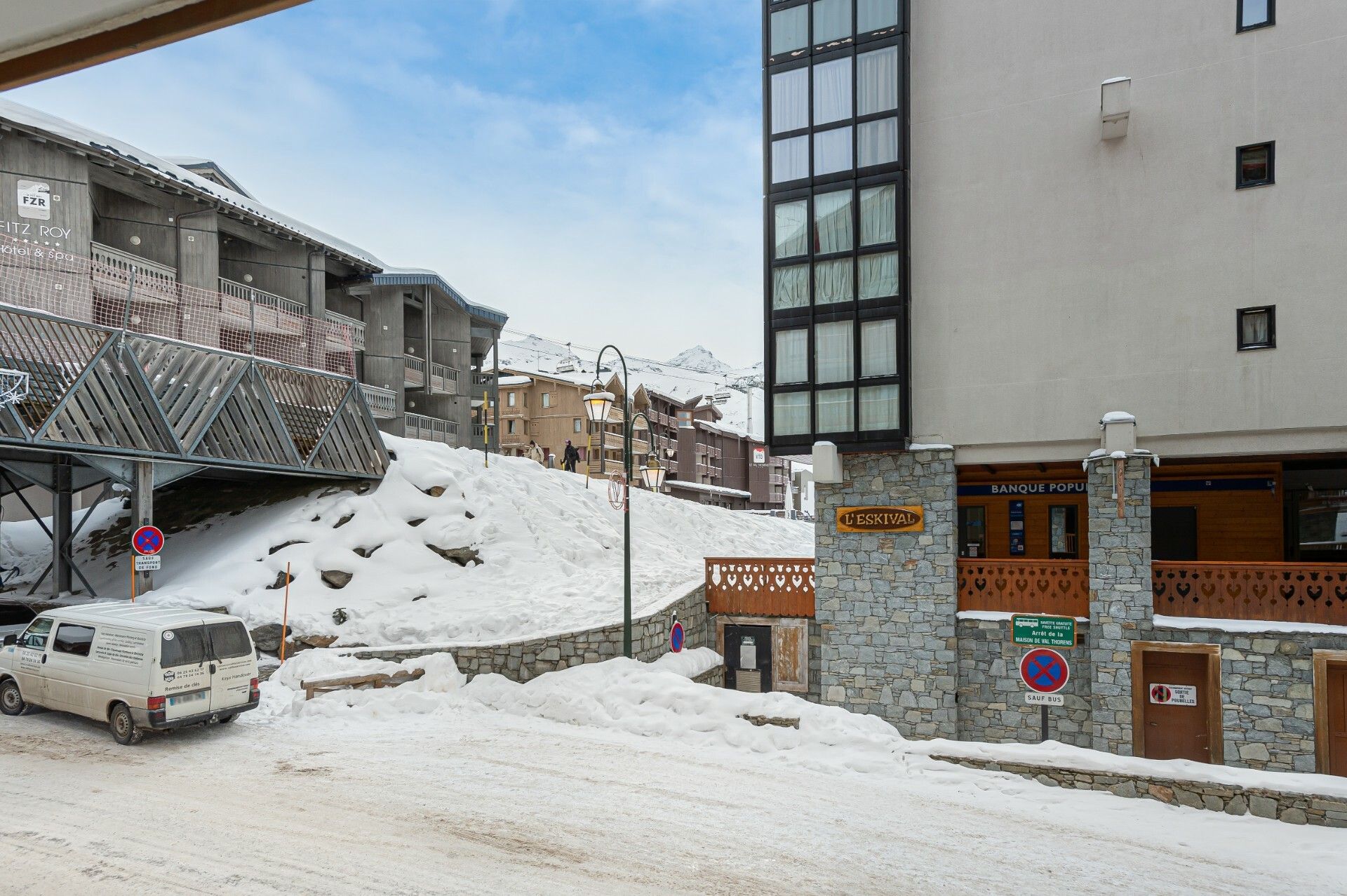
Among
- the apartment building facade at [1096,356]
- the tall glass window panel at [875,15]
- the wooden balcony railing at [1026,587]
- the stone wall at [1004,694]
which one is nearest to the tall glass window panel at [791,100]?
the apartment building facade at [1096,356]

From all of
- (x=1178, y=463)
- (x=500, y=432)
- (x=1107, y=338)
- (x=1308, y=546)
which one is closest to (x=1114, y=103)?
(x=1107, y=338)

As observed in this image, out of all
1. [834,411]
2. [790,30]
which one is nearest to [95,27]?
[834,411]

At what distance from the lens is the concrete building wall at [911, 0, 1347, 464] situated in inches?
614

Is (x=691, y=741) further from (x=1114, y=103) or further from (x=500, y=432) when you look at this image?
(x=500, y=432)

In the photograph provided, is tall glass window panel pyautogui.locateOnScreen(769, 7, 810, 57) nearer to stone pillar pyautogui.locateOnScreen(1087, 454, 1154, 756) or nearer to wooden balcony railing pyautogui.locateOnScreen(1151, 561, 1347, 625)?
stone pillar pyautogui.locateOnScreen(1087, 454, 1154, 756)

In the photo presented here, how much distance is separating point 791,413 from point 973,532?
735 cm

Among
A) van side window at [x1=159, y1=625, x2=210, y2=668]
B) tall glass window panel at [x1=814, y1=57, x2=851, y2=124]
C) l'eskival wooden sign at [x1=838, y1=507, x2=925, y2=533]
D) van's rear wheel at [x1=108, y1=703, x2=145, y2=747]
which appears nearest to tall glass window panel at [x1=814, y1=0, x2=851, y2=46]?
tall glass window panel at [x1=814, y1=57, x2=851, y2=124]

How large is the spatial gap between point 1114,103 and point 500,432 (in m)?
45.0

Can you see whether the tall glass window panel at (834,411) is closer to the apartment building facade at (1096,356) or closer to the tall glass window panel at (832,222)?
the apartment building facade at (1096,356)

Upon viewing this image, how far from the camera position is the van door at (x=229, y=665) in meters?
12.2

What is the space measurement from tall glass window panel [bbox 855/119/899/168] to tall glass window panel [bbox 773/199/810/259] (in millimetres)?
1705

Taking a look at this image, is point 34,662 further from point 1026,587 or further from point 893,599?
point 1026,587

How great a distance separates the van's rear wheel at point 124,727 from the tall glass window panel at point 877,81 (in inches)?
739

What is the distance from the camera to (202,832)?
866 centimetres
